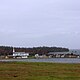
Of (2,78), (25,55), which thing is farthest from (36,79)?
(25,55)

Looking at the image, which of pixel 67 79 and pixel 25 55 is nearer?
pixel 67 79

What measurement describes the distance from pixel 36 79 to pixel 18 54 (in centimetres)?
15532

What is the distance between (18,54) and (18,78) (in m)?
154

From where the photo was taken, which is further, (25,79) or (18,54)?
(18,54)

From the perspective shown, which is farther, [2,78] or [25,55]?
[25,55]

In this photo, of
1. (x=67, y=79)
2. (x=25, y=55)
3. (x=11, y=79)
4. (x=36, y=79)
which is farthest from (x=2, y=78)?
(x=25, y=55)

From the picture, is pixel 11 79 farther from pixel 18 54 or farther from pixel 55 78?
pixel 18 54

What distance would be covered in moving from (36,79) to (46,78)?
4.76 feet

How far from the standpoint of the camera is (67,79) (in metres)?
40.9

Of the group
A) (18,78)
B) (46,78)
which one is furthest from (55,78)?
(18,78)

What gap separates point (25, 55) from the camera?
191500 mm

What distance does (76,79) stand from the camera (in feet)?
133

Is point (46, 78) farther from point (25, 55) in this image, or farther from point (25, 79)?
point (25, 55)

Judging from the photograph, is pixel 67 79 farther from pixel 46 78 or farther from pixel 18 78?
pixel 18 78
